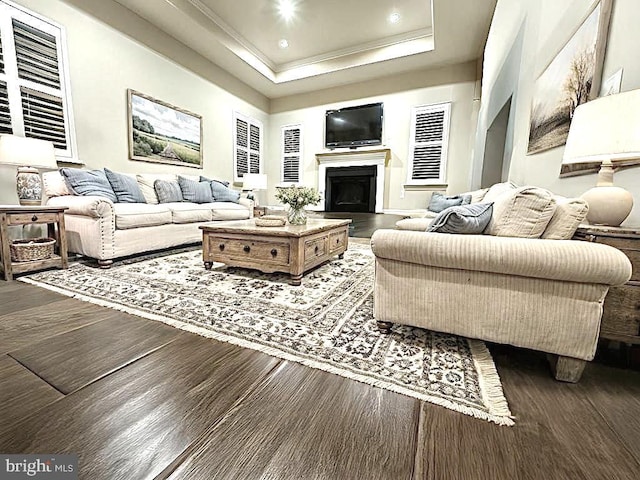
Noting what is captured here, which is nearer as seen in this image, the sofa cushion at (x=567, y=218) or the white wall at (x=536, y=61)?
the sofa cushion at (x=567, y=218)

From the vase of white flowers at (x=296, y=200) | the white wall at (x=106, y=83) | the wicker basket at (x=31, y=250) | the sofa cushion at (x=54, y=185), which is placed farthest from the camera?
the white wall at (x=106, y=83)

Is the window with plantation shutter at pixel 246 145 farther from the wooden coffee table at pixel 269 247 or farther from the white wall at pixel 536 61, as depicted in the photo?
the white wall at pixel 536 61

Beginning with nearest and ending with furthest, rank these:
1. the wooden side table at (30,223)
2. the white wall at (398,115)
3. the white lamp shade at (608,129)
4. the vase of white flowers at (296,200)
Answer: the white lamp shade at (608,129)
the wooden side table at (30,223)
the vase of white flowers at (296,200)
the white wall at (398,115)

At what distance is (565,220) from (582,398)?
0.63 metres

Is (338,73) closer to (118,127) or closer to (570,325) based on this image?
(118,127)

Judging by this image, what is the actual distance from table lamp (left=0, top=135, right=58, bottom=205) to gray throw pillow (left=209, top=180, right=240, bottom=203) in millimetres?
2062

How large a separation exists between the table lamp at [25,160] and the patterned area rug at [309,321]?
2.25 ft

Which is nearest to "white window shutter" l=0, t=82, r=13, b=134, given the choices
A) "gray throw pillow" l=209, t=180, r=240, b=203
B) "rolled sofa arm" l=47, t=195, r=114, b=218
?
"rolled sofa arm" l=47, t=195, r=114, b=218

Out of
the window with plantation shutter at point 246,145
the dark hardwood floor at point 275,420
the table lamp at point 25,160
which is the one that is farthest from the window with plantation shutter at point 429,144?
the table lamp at point 25,160

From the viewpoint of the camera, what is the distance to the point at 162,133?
4359 mm

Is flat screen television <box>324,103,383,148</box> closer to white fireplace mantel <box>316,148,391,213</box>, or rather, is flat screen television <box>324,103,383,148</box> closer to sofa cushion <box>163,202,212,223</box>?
white fireplace mantel <box>316,148,391,213</box>

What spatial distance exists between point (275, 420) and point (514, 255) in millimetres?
975

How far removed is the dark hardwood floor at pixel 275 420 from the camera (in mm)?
702

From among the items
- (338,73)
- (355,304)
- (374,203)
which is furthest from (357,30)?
(355,304)
